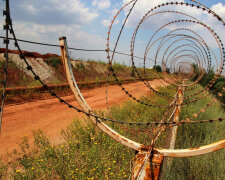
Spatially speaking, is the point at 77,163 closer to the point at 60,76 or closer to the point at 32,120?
the point at 32,120

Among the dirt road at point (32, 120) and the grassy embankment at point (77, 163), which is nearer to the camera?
the grassy embankment at point (77, 163)

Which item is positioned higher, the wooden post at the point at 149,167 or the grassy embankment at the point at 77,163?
the wooden post at the point at 149,167

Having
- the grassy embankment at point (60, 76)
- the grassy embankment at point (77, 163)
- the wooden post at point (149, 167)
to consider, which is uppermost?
the grassy embankment at point (60, 76)

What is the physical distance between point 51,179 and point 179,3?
10.7 feet

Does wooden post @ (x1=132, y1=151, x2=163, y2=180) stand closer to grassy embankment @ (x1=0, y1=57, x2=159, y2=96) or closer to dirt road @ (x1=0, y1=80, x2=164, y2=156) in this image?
dirt road @ (x1=0, y1=80, x2=164, y2=156)

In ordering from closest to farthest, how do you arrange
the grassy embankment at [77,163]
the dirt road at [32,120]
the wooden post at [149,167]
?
the wooden post at [149,167], the grassy embankment at [77,163], the dirt road at [32,120]

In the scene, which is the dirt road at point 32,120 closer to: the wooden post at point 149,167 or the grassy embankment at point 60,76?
the grassy embankment at point 60,76

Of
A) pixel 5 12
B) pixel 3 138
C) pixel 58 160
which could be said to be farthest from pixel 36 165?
pixel 5 12

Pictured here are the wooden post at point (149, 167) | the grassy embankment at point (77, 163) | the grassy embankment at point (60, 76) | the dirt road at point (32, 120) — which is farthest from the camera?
the grassy embankment at point (60, 76)

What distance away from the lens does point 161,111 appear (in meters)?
6.14

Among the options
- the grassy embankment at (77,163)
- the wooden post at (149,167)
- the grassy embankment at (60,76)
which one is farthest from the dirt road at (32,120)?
the wooden post at (149,167)

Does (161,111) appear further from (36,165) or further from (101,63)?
(101,63)

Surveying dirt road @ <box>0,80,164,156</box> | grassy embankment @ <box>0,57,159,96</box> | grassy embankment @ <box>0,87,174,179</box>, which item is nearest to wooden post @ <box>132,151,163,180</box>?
grassy embankment @ <box>0,87,174,179</box>

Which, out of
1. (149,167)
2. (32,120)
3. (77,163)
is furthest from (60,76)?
(149,167)
